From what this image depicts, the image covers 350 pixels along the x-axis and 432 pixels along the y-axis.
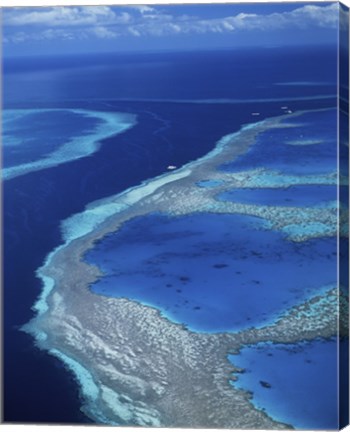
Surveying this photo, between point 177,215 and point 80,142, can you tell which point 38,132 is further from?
point 177,215

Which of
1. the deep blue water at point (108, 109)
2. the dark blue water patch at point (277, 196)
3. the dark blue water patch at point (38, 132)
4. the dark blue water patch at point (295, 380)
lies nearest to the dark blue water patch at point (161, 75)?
the deep blue water at point (108, 109)

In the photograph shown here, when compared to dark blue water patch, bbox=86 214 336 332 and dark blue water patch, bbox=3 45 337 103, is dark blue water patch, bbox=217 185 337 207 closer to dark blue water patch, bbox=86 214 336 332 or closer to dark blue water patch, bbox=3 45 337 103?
dark blue water patch, bbox=86 214 336 332

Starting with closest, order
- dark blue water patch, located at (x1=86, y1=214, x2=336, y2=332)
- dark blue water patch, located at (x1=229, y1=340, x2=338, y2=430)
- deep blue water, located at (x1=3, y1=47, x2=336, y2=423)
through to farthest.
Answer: dark blue water patch, located at (x1=229, y1=340, x2=338, y2=430) < dark blue water patch, located at (x1=86, y1=214, x2=336, y2=332) < deep blue water, located at (x1=3, y1=47, x2=336, y2=423)

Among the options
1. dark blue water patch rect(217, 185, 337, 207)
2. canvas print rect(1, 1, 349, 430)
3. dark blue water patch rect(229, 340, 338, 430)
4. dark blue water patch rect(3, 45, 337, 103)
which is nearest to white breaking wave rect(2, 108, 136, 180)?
canvas print rect(1, 1, 349, 430)

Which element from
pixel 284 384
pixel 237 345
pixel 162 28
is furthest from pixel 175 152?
pixel 284 384

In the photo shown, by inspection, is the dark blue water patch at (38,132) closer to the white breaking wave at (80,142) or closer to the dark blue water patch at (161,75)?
the white breaking wave at (80,142)

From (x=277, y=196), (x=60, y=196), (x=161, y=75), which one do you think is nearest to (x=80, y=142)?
(x=60, y=196)

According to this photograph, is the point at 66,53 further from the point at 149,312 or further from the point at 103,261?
the point at 149,312
